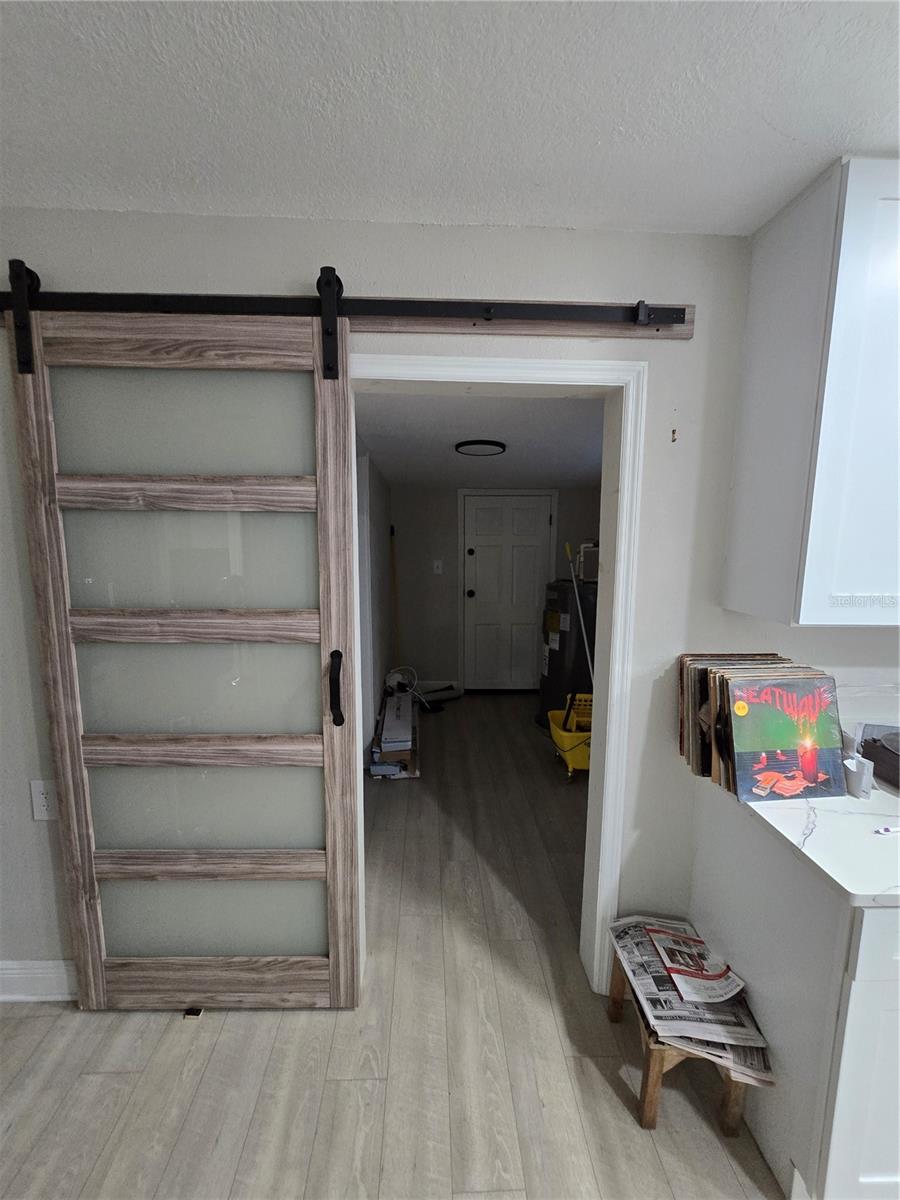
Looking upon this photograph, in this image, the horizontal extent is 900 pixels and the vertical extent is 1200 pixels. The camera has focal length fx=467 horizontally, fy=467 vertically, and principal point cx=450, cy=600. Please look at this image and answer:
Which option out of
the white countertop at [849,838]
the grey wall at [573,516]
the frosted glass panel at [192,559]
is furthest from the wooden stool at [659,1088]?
the grey wall at [573,516]

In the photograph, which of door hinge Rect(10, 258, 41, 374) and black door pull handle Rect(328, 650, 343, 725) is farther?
black door pull handle Rect(328, 650, 343, 725)

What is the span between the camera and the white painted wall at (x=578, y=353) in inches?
49.8

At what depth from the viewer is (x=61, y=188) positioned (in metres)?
1.18

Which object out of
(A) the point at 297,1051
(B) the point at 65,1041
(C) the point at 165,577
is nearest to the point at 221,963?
(A) the point at 297,1051

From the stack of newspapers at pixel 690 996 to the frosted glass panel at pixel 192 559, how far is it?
4.61ft

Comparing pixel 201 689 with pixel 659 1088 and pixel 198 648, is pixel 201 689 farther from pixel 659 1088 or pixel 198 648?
pixel 659 1088

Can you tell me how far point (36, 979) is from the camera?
4.99ft

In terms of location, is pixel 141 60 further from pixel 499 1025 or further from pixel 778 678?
pixel 499 1025

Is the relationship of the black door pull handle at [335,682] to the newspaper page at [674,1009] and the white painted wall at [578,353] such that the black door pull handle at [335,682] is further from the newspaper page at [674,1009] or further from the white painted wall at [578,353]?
the newspaper page at [674,1009]

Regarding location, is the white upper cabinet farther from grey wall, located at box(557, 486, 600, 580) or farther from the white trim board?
grey wall, located at box(557, 486, 600, 580)

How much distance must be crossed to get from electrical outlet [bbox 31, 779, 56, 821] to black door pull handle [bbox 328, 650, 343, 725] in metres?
0.92

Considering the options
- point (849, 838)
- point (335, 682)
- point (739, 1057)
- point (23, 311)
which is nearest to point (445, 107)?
point (23, 311)

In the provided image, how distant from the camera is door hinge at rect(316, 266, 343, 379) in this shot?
1.24 m

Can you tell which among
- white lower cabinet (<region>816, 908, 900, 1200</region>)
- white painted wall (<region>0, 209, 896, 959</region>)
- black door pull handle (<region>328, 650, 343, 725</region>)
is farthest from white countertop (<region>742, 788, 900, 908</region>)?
Result: black door pull handle (<region>328, 650, 343, 725</region>)
